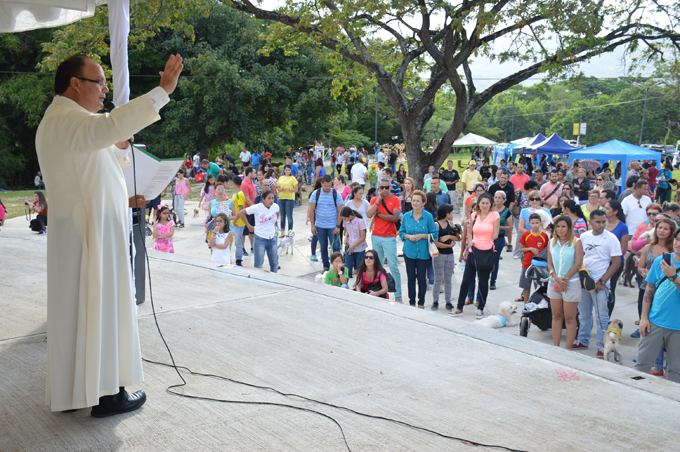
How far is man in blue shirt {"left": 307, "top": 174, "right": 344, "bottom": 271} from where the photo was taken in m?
10.5

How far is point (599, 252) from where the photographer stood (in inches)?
270

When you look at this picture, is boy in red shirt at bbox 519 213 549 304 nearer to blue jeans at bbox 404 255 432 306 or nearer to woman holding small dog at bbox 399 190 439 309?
woman holding small dog at bbox 399 190 439 309

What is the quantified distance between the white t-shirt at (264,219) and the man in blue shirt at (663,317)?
5912mm

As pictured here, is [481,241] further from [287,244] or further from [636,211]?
[287,244]

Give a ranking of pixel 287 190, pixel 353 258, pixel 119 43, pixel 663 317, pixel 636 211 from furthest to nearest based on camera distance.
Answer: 1. pixel 287 190
2. pixel 636 211
3. pixel 353 258
4. pixel 663 317
5. pixel 119 43

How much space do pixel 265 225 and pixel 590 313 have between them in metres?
5.25

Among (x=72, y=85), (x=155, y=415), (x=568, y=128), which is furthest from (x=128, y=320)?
(x=568, y=128)

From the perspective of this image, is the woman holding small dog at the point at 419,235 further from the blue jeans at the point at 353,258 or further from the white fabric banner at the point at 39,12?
the white fabric banner at the point at 39,12

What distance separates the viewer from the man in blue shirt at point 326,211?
10484mm

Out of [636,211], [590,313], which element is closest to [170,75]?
Result: [590,313]

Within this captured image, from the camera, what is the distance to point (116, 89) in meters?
→ 3.42

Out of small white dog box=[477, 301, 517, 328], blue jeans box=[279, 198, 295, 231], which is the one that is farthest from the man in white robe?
blue jeans box=[279, 198, 295, 231]

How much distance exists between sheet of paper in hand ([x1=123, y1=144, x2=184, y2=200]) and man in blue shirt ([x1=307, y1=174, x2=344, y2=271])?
640 centimetres

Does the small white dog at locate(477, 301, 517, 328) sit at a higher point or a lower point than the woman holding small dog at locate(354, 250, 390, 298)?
lower
